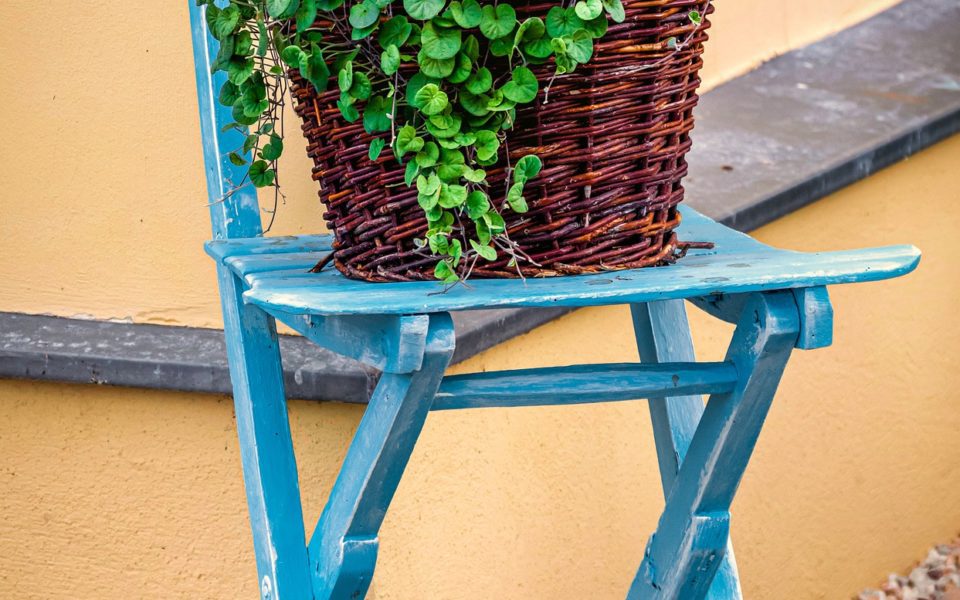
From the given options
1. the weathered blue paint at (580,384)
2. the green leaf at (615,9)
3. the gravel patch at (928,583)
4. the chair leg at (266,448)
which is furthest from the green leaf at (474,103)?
the gravel patch at (928,583)

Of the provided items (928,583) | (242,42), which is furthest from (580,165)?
(928,583)

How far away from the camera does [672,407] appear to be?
128cm

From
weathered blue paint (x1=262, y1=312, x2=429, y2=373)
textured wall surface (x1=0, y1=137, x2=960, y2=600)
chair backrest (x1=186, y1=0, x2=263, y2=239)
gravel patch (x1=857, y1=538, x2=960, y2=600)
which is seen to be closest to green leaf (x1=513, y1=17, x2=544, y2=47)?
weathered blue paint (x1=262, y1=312, x2=429, y2=373)

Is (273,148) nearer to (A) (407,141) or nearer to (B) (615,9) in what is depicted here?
(A) (407,141)

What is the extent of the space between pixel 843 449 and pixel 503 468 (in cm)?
88

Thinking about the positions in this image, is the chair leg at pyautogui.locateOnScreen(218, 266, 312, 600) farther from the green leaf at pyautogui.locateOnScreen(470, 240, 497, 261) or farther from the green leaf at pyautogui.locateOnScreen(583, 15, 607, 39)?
the green leaf at pyautogui.locateOnScreen(583, 15, 607, 39)

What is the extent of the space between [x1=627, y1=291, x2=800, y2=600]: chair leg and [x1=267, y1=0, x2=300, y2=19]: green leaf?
42cm

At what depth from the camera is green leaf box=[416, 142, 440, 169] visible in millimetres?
858

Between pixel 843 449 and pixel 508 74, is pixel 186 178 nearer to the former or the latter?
pixel 508 74

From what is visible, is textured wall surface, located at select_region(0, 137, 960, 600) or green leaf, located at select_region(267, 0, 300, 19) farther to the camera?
textured wall surface, located at select_region(0, 137, 960, 600)

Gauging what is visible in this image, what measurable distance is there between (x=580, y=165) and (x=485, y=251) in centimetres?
10

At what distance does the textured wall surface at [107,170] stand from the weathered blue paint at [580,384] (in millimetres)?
682

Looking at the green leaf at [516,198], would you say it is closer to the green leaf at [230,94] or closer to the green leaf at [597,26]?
the green leaf at [597,26]

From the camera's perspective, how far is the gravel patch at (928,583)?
246 cm
